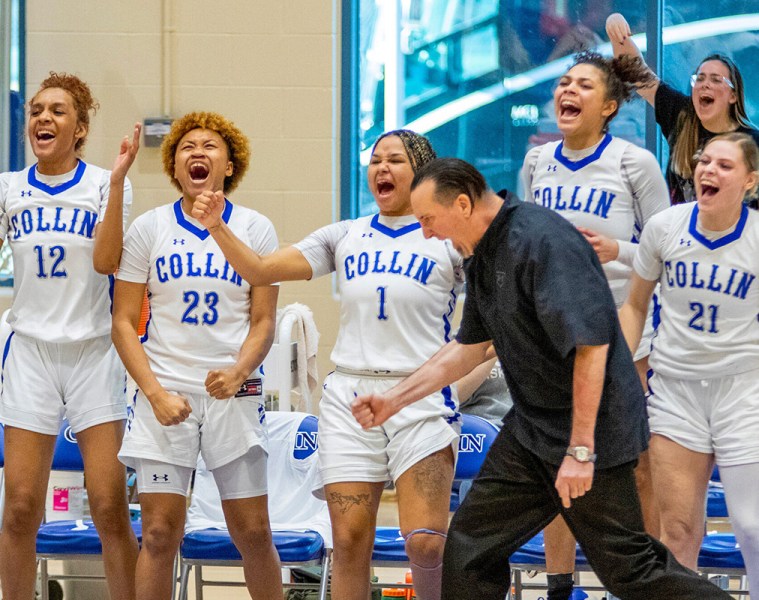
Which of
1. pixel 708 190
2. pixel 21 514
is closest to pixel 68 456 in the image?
pixel 21 514

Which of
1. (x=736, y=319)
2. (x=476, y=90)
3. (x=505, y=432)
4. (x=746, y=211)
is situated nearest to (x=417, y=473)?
(x=505, y=432)

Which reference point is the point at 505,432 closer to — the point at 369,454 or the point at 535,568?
the point at 369,454

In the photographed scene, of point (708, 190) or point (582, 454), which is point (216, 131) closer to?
point (708, 190)

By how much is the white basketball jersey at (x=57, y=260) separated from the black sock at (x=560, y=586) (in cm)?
176

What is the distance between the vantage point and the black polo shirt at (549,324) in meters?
2.93

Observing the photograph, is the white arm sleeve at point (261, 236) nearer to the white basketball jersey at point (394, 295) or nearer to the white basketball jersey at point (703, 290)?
the white basketball jersey at point (394, 295)

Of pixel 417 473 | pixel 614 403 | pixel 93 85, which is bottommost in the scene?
pixel 417 473

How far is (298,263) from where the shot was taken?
3.79 meters

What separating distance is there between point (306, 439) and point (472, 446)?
28.4 inches

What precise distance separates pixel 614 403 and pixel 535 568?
1.31 metres

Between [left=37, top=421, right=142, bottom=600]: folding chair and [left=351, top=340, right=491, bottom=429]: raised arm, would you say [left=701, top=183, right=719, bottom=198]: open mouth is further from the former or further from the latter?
[left=37, top=421, right=142, bottom=600]: folding chair

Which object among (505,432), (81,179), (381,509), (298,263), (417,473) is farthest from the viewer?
(381,509)

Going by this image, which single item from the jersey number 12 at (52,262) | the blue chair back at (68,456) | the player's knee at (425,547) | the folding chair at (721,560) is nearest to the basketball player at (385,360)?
the player's knee at (425,547)

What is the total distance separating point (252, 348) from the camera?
3.80m
